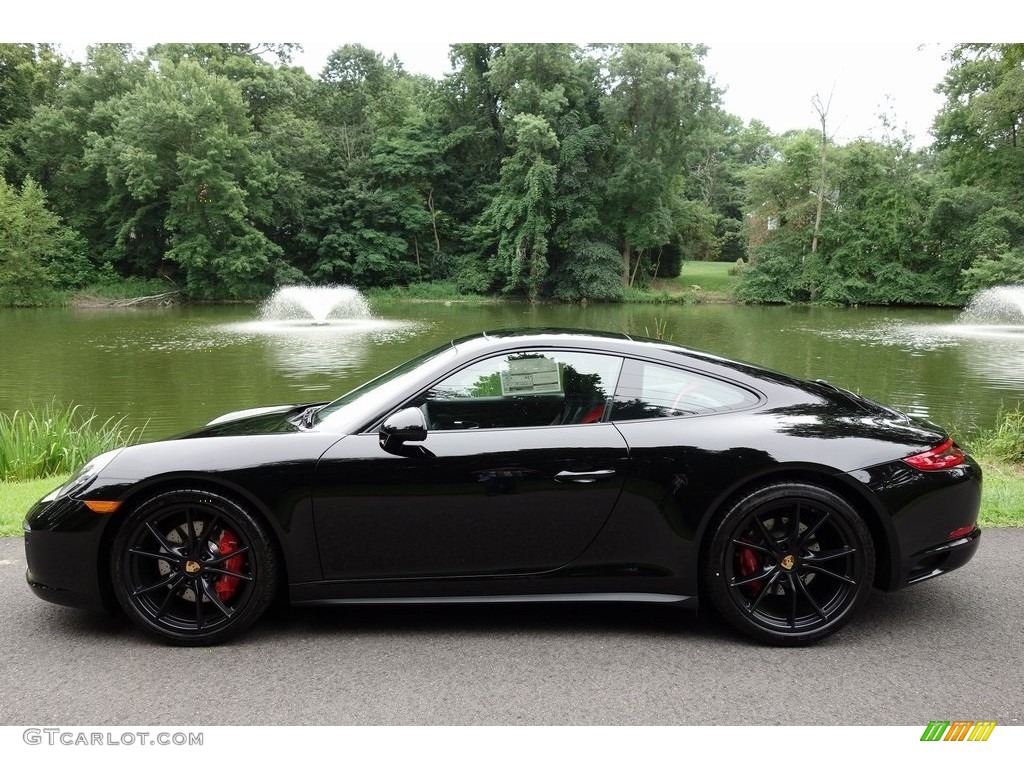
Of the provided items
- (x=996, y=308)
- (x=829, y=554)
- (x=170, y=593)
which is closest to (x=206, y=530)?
(x=170, y=593)

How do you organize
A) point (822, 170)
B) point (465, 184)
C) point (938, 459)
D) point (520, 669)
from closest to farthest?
point (520, 669) < point (938, 459) < point (822, 170) < point (465, 184)

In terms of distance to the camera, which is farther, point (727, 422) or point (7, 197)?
point (7, 197)

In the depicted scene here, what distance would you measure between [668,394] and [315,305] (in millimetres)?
35929

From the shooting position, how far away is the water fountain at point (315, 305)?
31.6 metres

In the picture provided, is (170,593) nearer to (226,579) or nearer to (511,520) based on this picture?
(226,579)

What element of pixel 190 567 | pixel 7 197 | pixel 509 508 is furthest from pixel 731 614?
pixel 7 197

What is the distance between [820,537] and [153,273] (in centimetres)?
4838

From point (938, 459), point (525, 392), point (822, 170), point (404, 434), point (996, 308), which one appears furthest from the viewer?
point (822, 170)

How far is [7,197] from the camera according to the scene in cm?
4025

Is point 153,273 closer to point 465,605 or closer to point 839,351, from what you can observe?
point 839,351

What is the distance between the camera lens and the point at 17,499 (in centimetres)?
545
